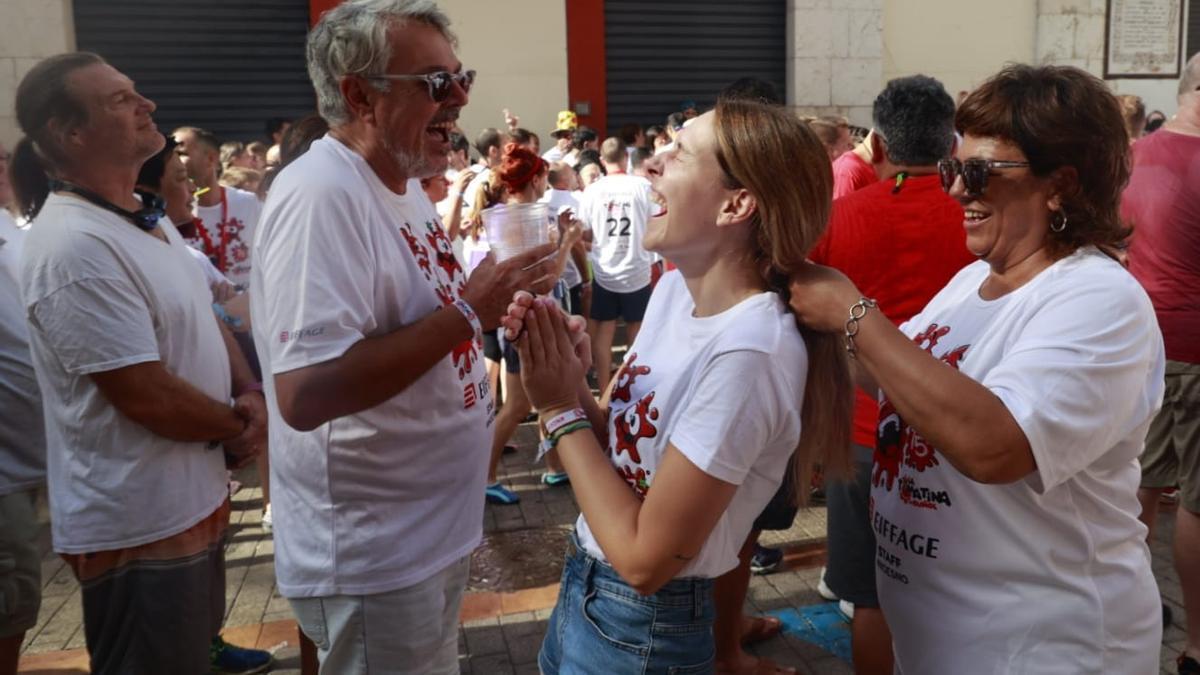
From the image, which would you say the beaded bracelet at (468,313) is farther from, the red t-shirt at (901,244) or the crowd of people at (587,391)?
the red t-shirt at (901,244)

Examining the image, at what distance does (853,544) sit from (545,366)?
1724 mm

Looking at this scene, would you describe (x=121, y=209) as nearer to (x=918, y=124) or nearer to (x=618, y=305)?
(x=918, y=124)

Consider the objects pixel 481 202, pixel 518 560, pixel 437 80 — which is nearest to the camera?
pixel 437 80

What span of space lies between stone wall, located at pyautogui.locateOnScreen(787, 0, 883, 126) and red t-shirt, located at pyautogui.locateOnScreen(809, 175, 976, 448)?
10.7 metres

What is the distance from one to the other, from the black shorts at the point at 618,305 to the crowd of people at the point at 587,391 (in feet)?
14.7

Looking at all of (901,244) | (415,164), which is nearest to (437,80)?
(415,164)

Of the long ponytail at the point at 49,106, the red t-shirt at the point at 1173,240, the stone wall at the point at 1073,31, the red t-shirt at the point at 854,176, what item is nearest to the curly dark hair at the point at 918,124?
the red t-shirt at the point at 854,176

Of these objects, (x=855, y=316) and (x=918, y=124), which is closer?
(x=855, y=316)

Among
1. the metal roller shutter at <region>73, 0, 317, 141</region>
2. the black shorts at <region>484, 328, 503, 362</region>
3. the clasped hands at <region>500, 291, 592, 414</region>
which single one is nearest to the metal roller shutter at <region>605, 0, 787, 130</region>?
the metal roller shutter at <region>73, 0, 317, 141</region>

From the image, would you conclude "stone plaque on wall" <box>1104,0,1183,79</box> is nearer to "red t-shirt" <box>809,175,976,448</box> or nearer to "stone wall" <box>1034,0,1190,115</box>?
"stone wall" <box>1034,0,1190,115</box>

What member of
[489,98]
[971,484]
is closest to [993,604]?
[971,484]

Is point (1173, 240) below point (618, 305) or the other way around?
the other way around

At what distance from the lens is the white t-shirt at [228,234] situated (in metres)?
5.63

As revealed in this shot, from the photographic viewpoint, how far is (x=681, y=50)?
13.5 m
